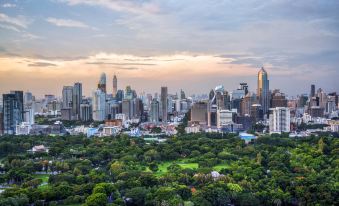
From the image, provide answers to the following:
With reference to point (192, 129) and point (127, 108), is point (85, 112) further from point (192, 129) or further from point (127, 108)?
point (192, 129)

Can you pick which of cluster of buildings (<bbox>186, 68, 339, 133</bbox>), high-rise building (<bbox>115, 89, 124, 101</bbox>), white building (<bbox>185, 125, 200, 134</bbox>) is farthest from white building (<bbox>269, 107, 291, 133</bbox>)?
high-rise building (<bbox>115, 89, 124, 101</bbox>)

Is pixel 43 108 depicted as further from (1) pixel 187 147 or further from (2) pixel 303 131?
(1) pixel 187 147

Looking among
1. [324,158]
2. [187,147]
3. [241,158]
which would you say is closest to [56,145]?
[187,147]

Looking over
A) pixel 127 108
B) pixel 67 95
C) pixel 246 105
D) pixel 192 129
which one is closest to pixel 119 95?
pixel 127 108

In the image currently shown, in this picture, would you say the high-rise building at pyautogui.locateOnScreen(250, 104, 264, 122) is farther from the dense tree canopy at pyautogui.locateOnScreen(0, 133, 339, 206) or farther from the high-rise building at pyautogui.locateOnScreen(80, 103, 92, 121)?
the dense tree canopy at pyautogui.locateOnScreen(0, 133, 339, 206)

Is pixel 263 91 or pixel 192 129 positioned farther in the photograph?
pixel 263 91

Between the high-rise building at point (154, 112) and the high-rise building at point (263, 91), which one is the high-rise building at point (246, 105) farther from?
the high-rise building at point (154, 112)
